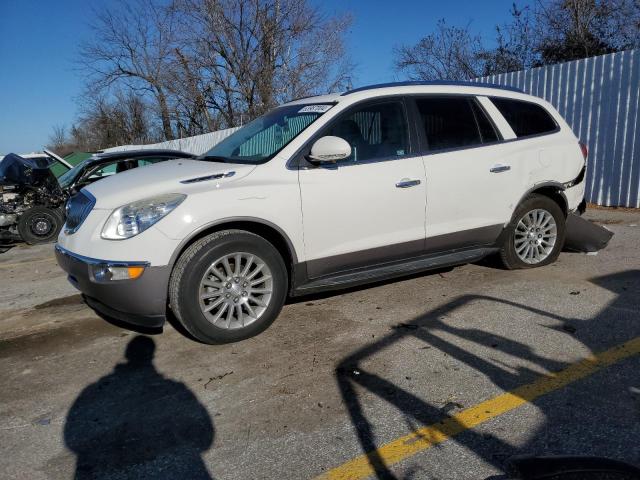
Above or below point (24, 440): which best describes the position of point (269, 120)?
above

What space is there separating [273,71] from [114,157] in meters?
14.1

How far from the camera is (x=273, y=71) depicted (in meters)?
21.8

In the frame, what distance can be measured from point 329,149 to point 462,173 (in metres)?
1.39

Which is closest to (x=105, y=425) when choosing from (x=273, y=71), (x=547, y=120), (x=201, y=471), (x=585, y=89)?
(x=201, y=471)

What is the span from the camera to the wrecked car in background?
358 inches

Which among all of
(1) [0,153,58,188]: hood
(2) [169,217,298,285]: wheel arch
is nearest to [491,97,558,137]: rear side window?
(2) [169,217,298,285]: wheel arch

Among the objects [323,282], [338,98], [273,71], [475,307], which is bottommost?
[475,307]

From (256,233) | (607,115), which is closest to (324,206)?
(256,233)

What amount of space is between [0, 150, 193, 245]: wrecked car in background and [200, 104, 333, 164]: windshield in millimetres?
4303

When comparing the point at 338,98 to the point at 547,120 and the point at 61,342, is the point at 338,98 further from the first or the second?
the point at 61,342

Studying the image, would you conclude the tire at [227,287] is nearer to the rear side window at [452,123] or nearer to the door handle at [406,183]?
the door handle at [406,183]

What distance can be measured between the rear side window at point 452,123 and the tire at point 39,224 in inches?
292

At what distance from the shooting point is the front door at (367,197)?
4.06 meters

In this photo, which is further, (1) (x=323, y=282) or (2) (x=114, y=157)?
(2) (x=114, y=157)
